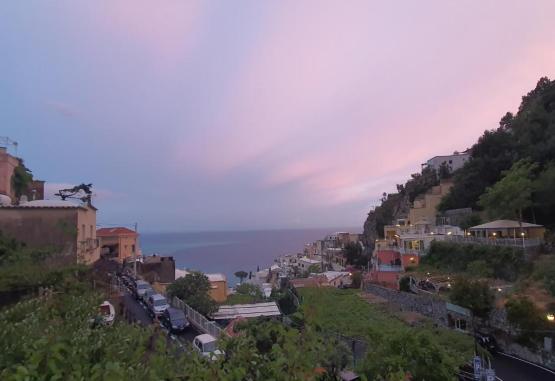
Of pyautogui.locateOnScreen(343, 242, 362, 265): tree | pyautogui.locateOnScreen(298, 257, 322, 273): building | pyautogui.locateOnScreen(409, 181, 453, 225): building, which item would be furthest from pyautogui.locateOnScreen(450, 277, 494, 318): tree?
pyautogui.locateOnScreen(298, 257, 322, 273): building

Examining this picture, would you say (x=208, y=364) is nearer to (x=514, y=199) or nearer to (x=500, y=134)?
(x=514, y=199)

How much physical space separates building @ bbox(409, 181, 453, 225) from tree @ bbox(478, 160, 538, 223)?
12764 mm

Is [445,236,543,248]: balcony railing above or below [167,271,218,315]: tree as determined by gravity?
above

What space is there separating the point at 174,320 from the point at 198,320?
91 cm

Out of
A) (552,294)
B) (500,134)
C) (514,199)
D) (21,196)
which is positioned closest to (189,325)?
(21,196)

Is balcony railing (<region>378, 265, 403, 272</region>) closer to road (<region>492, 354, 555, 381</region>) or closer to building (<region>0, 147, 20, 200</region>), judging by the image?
road (<region>492, 354, 555, 381</region>)

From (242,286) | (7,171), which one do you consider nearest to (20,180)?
(7,171)

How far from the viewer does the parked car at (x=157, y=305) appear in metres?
14.9

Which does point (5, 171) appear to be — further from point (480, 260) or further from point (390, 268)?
point (390, 268)

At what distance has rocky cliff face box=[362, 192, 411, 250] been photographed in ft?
143

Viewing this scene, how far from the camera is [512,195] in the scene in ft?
68.5

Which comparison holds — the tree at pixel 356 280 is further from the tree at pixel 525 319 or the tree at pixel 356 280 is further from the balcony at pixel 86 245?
the balcony at pixel 86 245

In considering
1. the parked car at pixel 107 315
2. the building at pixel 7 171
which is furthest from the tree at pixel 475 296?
the building at pixel 7 171

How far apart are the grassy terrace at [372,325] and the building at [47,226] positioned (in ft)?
27.4
